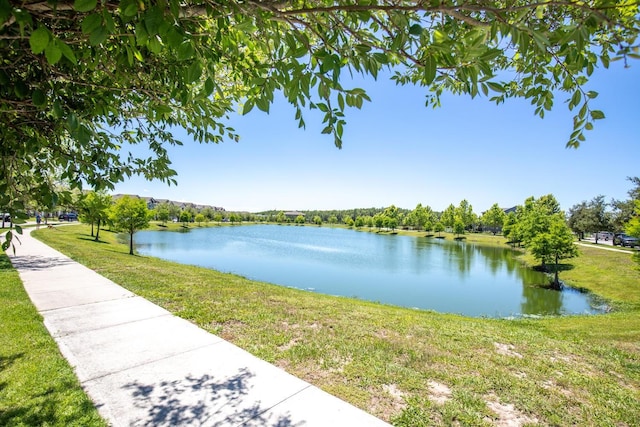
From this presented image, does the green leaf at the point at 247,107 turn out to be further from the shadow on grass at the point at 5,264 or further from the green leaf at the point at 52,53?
the shadow on grass at the point at 5,264

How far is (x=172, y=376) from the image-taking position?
12.0 ft

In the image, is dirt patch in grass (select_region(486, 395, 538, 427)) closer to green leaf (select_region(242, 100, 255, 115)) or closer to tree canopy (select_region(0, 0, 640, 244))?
tree canopy (select_region(0, 0, 640, 244))

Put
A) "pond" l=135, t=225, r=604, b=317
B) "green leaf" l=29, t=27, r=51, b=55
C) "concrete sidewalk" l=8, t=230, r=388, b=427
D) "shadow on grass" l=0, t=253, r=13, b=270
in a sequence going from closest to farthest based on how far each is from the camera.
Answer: "green leaf" l=29, t=27, r=51, b=55 → "concrete sidewalk" l=8, t=230, r=388, b=427 → "shadow on grass" l=0, t=253, r=13, b=270 → "pond" l=135, t=225, r=604, b=317

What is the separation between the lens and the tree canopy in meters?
1.21

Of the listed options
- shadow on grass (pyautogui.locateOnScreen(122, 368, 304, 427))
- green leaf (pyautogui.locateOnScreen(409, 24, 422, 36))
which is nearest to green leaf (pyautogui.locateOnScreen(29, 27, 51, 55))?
green leaf (pyautogui.locateOnScreen(409, 24, 422, 36))

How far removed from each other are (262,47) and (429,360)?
4.66 meters

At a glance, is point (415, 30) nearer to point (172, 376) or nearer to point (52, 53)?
point (52, 53)

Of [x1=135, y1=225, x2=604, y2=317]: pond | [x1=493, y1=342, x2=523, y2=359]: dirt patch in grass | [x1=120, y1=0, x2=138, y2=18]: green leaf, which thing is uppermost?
[x1=120, y1=0, x2=138, y2=18]: green leaf

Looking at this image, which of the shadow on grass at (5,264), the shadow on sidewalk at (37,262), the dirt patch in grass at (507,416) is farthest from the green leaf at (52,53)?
the shadow on grass at (5,264)

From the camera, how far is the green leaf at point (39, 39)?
988mm

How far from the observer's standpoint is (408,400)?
345cm

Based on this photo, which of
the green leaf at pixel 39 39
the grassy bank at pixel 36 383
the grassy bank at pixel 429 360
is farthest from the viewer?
the grassy bank at pixel 429 360

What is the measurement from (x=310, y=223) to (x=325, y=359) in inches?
5722

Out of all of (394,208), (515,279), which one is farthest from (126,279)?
(394,208)
